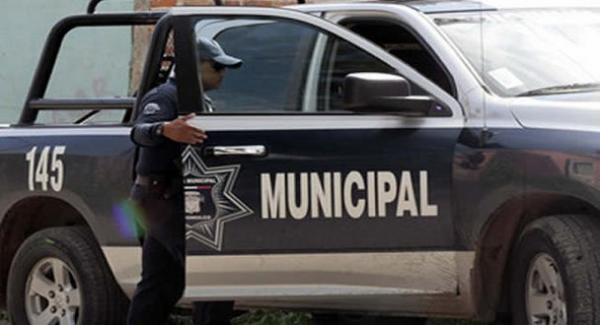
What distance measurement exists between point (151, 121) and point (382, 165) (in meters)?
1.14

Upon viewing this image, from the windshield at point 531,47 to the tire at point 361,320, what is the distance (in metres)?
1.66

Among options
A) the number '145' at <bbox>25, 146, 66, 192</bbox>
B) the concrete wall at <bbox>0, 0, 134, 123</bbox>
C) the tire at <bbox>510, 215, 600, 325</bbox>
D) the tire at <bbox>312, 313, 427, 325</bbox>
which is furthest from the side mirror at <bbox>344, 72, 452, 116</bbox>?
the concrete wall at <bbox>0, 0, 134, 123</bbox>

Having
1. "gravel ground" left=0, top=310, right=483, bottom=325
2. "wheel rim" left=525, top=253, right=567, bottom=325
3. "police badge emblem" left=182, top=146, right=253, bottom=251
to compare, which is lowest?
"gravel ground" left=0, top=310, right=483, bottom=325

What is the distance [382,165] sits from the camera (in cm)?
650

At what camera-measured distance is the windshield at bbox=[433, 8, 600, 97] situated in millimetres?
6484

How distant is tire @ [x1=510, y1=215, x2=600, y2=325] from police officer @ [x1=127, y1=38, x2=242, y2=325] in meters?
1.57

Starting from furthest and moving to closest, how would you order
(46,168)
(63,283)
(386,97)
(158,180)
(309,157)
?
(63,283), (46,168), (158,180), (309,157), (386,97)

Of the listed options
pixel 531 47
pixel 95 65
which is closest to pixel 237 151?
pixel 531 47

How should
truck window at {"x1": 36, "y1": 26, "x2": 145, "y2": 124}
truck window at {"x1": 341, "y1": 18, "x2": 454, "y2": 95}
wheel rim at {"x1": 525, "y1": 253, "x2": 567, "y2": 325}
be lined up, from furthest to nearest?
truck window at {"x1": 36, "y1": 26, "x2": 145, "y2": 124}
truck window at {"x1": 341, "y1": 18, "x2": 454, "y2": 95}
wheel rim at {"x1": 525, "y1": 253, "x2": 567, "y2": 325}

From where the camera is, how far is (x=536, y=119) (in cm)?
620

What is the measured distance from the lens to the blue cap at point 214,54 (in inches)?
279

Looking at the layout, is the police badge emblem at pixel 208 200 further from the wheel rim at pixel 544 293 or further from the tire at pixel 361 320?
the wheel rim at pixel 544 293

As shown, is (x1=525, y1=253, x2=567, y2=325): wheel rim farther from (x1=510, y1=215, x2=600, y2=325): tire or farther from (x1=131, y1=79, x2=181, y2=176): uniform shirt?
(x1=131, y1=79, x2=181, y2=176): uniform shirt

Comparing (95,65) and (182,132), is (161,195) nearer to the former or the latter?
(182,132)
